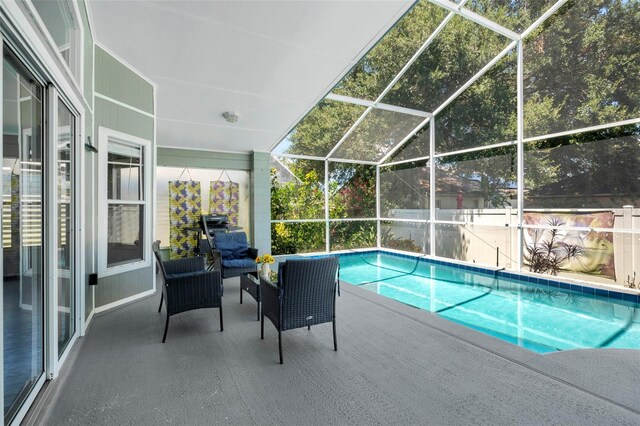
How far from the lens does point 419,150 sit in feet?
27.6

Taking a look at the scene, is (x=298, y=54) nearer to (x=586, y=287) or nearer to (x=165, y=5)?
(x=165, y=5)

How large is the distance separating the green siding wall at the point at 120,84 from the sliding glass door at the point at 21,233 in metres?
1.84

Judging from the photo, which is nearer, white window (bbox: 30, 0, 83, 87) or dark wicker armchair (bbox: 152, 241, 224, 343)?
white window (bbox: 30, 0, 83, 87)

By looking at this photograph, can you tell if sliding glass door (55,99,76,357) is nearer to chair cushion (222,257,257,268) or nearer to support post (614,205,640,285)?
chair cushion (222,257,257,268)

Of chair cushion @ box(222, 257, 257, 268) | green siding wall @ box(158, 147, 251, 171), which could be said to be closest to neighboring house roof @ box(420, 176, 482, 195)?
green siding wall @ box(158, 147, 251, 171)

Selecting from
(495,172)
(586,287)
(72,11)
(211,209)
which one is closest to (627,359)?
(586,287)

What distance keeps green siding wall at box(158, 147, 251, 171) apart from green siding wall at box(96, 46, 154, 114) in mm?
2641

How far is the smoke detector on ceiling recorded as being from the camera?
5.80 metres

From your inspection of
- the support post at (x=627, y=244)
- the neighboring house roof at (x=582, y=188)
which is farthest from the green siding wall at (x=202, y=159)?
the support post at (x=627, y=244)

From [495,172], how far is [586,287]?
8.62 ft

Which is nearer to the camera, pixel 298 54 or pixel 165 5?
pixel 165 5

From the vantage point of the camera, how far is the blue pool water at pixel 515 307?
3889 mm

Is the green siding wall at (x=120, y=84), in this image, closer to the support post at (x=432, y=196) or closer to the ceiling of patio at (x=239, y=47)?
the ceiling of patio at (x=239, y=47)

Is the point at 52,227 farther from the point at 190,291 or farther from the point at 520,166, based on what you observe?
the point at 520,166
